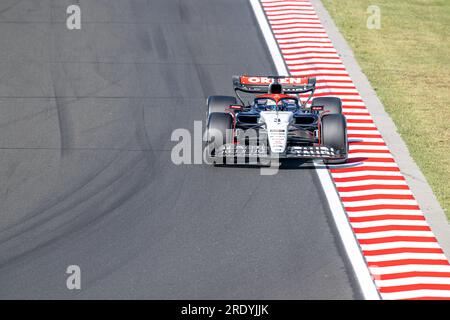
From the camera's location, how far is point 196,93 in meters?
21.9

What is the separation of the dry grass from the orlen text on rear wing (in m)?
2.51

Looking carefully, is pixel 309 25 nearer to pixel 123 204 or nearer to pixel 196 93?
pixel 196 93

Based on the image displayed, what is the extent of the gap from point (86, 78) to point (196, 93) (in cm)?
281

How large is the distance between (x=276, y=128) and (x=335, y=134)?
1.12m

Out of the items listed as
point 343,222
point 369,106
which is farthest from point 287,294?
point 369,106

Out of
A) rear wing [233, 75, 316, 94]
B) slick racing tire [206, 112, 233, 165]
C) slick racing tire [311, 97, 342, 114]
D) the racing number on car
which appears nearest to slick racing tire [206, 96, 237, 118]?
rear wing [233, 75, 316, 94]

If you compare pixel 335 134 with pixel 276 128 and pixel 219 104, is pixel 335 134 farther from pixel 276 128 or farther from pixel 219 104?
pixel 219 104

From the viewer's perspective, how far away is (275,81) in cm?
1875

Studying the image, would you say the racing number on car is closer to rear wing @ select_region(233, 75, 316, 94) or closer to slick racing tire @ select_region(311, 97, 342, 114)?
rear wing @ select_region(233, 75, 316, 94)

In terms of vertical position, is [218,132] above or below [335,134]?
above

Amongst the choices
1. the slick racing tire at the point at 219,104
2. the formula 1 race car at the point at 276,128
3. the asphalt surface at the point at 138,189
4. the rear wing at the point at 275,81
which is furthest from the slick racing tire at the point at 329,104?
the slick racing tire at the point at 219,104

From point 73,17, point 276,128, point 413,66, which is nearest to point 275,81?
point 276,128

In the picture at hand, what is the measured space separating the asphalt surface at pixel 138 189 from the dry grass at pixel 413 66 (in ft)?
8.40

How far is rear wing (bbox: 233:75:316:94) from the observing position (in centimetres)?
1881
